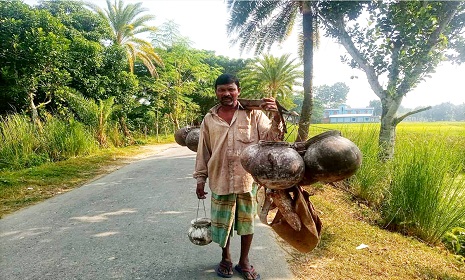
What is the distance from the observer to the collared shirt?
2488mm

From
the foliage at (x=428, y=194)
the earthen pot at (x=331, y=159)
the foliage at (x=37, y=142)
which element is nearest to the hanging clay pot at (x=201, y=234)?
the earthen pot at (x=331, y=159)

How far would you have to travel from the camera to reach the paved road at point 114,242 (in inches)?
111

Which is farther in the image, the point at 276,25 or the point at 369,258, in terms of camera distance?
the point at 276,25

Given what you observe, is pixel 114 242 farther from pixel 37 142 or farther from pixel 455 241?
pixel 37 142

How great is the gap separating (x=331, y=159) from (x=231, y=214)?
1.23m

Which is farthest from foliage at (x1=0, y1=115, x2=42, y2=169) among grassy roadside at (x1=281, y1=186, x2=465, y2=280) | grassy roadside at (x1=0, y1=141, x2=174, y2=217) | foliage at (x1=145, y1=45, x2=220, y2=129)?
foliage at (x1=145, y1=45, x2=220, y2=129)

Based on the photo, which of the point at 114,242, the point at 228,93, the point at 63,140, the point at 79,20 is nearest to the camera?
the point at 228,93

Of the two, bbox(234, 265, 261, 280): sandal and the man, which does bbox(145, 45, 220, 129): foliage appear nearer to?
the man

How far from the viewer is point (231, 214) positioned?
2.56 meters

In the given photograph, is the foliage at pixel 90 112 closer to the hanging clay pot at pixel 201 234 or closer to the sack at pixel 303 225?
the hanging clay pot at pixel 201 234

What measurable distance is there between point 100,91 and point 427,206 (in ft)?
44.6

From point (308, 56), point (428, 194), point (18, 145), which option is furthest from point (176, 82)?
point (428, 194)

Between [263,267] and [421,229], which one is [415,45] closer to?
[421,229]

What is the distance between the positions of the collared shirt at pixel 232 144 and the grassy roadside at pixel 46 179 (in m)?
4.01
